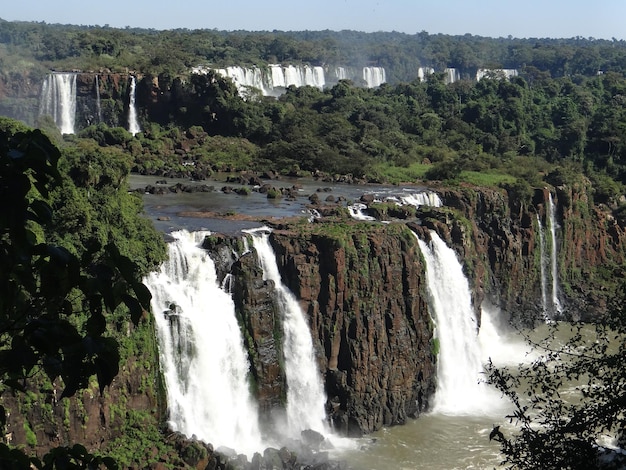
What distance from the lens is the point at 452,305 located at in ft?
93.1

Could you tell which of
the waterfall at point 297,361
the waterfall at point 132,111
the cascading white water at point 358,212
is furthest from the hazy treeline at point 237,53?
the waterfall at point 297,361

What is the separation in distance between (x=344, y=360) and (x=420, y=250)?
5.23 meters

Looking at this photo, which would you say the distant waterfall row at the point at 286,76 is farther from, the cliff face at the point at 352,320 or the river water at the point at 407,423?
the cliff face at the point at 352,320

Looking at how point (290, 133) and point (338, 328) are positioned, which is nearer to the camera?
point (338, 328)

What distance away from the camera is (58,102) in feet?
163

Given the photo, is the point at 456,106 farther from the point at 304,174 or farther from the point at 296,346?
the point at 296,346

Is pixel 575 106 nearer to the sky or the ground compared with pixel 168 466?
nearer to the sky

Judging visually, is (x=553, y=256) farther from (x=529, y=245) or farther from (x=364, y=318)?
(x=364, y=318)

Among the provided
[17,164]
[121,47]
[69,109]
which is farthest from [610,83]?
[17,164]

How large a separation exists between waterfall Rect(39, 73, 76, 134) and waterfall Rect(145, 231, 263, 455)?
29838mm

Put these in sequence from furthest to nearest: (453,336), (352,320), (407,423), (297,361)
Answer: (453,336) → (407,423) → (352,320) → (297,361)

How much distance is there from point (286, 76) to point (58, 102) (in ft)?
92.4

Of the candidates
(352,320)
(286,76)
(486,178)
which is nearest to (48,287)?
(352,320)

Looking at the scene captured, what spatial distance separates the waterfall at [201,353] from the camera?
20562 mm
